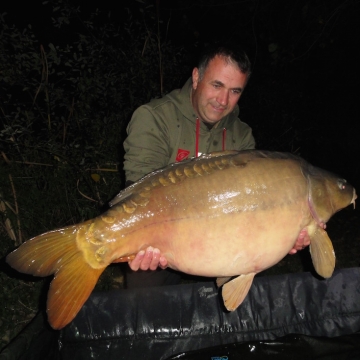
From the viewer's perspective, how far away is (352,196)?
167 centimetres

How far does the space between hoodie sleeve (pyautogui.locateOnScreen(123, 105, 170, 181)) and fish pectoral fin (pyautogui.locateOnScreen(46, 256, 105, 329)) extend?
63 centimetres

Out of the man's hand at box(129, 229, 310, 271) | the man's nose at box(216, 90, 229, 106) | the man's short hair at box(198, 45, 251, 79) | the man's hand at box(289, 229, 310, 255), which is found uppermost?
the man's short hair at box(198, 45, 251, 79)

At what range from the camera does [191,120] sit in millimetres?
2072

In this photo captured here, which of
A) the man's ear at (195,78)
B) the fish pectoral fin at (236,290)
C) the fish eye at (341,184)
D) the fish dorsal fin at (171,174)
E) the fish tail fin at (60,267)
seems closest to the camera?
the fish tail fin at (60,267)

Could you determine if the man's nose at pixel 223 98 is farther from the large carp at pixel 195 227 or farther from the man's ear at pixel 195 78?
the large carp at pixel 195 227

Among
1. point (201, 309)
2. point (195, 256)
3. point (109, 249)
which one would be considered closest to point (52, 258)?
point (109, 249)

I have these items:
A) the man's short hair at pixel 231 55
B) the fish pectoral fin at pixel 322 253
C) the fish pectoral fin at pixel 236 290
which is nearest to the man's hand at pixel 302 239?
the fish pectoral fin at pixel 322 253

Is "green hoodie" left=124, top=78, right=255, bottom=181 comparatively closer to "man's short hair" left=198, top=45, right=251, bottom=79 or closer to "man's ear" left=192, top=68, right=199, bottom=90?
"man's ear" left=192, top=68, right=199, bottom=90

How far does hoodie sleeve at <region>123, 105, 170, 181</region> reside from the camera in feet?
6.01

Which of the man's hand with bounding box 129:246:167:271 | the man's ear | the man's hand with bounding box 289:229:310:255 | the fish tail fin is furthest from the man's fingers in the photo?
the man's ear

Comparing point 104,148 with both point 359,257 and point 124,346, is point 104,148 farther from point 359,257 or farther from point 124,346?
point 359,257

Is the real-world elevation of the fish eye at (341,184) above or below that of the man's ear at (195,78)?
below

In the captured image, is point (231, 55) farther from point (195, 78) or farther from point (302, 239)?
point (302, 239)

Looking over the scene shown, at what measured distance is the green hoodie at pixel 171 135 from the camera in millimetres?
1869
